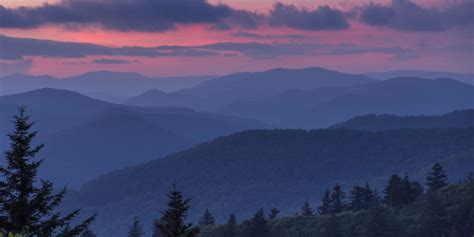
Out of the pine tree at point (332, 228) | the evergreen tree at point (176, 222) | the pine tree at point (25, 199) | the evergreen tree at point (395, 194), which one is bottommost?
the evergreen tree at point (176, 222)

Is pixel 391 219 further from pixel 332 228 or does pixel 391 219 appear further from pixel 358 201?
pixel 358 201

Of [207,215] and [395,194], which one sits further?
[207,215]

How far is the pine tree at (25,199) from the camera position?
18672 mm

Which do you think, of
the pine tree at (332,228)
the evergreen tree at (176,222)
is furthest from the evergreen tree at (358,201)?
the evergreen tree at (176,222)

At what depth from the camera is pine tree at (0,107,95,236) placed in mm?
18672

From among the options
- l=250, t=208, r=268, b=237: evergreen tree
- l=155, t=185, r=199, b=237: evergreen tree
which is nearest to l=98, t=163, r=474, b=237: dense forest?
l=250, t=208, r=268, b=237: evergreen tree

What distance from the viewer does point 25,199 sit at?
18.9 m

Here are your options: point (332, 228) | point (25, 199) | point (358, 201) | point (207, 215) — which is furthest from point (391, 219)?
point (25, 199)

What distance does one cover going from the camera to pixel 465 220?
7556 cm

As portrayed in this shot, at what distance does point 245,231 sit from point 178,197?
228ft

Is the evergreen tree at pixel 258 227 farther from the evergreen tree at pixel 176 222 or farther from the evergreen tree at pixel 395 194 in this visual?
the evergreen tree at pixel 176 222

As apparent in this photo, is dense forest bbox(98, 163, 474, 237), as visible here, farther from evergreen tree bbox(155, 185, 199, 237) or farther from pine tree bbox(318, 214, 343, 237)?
evergreen tree bbox(155, 185, 199, 237)

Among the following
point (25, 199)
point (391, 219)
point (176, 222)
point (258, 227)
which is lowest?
point (176, 222)

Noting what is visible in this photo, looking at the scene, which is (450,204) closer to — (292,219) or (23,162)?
(292,219)
